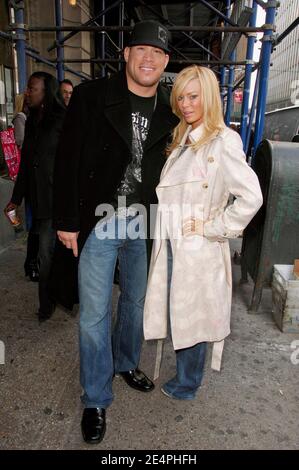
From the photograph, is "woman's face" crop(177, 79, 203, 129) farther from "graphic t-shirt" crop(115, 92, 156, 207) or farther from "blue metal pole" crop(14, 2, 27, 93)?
"blue metal pole" crop(14, 2, 27, 93)

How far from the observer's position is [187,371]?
7.47ft

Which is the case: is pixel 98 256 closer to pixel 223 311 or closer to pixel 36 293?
pixel 223 311

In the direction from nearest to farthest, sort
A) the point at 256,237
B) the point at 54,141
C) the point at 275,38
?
the point at 54,141, the point at 256,237, the point at 275,38

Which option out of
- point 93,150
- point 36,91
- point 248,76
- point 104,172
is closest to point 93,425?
point 104,172

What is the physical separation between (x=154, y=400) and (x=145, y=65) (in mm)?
1896

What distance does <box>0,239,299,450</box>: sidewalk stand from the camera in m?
2.04

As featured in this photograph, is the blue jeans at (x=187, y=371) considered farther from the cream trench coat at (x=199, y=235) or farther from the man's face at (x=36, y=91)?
the man's face at (x=36, y=91)

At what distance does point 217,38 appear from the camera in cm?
1201

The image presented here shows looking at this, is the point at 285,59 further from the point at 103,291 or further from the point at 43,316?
the point at 103,291

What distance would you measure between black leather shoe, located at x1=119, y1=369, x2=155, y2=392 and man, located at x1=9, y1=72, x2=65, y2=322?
946mm

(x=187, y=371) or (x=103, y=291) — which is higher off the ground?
(x=103, y=291)

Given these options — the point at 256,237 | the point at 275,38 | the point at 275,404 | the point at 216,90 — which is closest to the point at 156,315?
the point at 275,404

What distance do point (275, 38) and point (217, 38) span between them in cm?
863

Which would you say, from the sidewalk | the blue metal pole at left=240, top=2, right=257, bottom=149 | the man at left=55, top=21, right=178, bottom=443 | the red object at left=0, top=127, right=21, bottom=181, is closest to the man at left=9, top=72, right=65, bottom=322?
the sidewalk
